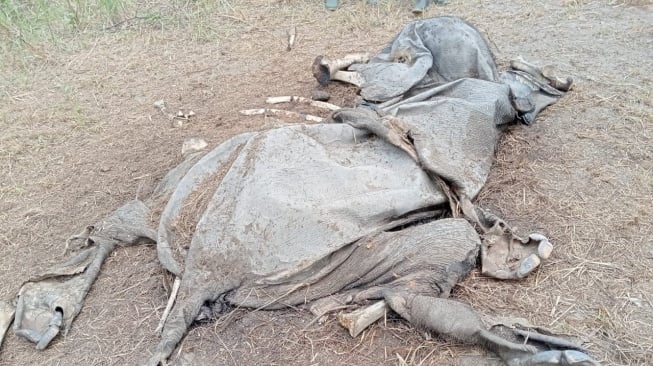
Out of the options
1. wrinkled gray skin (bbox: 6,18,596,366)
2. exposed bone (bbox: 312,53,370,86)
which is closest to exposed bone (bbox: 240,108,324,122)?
exposed bone (bbox: 312,53,370,86)

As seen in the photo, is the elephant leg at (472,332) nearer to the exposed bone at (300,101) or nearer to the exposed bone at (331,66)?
the exposed bone at (300,101)

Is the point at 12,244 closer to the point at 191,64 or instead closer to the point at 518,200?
the point at 191,64

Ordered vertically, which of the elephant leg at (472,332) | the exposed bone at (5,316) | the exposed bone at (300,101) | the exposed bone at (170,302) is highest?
the elephant leg at (472,332)

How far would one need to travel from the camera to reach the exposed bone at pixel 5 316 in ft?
8.06

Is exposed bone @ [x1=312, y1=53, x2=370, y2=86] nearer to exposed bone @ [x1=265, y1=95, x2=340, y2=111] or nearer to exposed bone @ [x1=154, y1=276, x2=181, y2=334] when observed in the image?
exposed bone @ [x1=265, y1=95, x2=340, y2=111]

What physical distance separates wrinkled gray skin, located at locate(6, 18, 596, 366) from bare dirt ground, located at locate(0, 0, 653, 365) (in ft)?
0.31

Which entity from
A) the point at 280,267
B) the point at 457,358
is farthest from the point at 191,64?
the point at 457,358

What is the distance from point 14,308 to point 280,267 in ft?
3.93

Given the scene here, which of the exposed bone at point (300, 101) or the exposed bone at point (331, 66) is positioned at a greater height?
the exposed bone at point (331, 66)

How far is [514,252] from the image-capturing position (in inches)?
96.0

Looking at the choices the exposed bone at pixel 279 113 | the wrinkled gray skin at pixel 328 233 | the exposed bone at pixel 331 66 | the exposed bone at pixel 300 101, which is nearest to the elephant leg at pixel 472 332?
the wrinkled gray skin at pixel 328 233

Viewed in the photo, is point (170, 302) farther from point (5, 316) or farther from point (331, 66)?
point (331, 66)

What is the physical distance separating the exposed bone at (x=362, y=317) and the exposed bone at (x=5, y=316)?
1.40 metres

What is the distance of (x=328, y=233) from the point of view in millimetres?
2293
